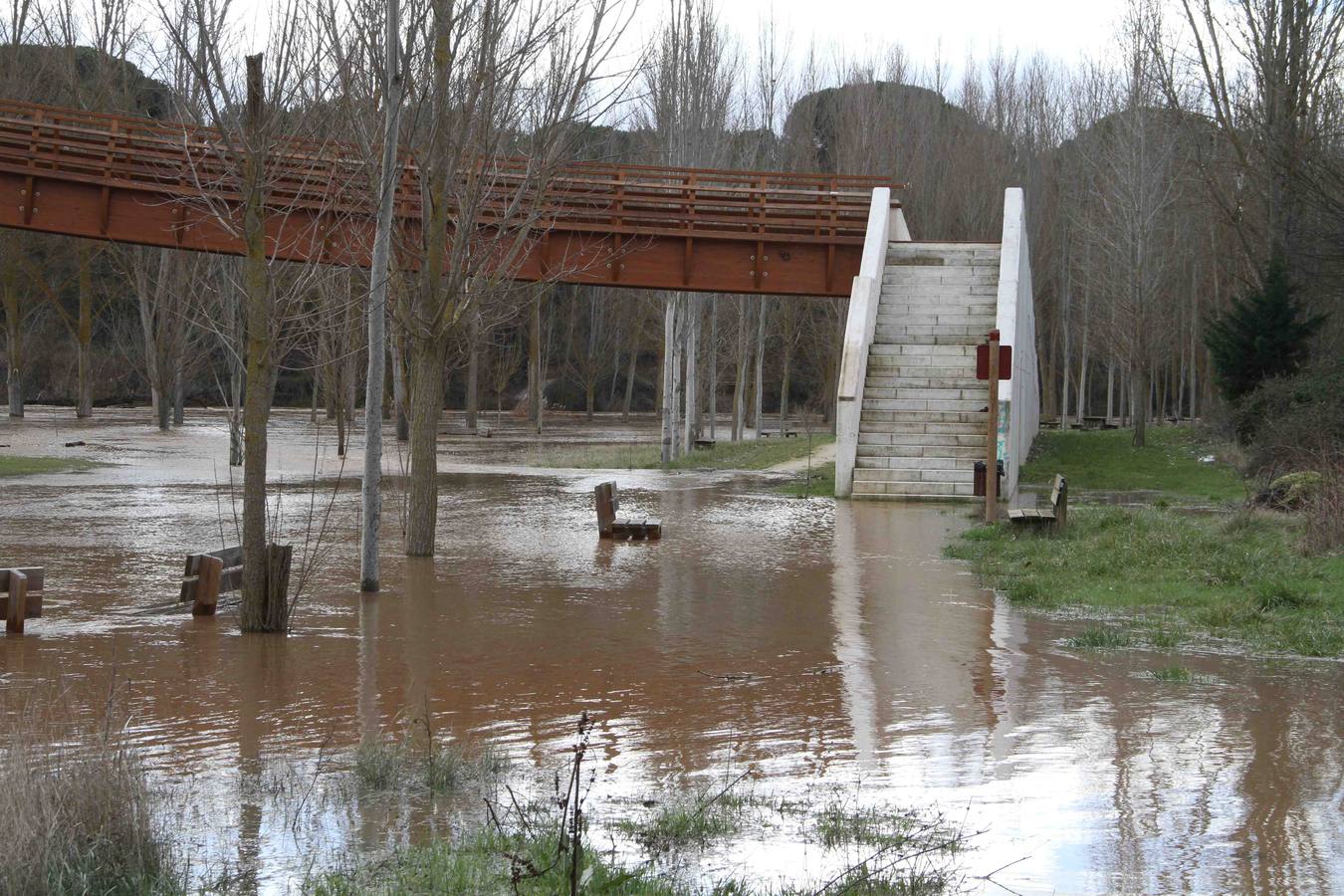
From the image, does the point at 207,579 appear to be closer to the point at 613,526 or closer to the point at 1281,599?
the point at 613,526

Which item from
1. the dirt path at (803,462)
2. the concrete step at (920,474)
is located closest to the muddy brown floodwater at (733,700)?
the concrete step at (920,474)

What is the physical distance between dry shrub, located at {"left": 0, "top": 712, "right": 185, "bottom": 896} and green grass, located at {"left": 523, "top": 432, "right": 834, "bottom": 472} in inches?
940

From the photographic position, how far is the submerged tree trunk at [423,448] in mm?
13594

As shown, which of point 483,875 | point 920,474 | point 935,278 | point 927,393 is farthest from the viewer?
point 935,278

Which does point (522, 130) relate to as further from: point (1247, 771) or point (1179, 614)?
point (1247, 771)

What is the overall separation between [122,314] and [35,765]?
55.8m

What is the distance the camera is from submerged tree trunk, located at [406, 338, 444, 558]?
1359 cm

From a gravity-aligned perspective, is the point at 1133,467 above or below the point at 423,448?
below

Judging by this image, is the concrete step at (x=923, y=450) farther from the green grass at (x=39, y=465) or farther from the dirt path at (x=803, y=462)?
the green grass at (x=39, y=465)

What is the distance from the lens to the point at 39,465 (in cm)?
2631

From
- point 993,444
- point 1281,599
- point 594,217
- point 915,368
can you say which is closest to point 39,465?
point 594,217

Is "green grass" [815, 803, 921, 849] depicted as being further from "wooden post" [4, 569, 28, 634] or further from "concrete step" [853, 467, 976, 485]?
"concrete step" [853, 467, 976, 485]

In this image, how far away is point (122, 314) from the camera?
185ft

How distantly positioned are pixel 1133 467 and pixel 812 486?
22.5 feet
